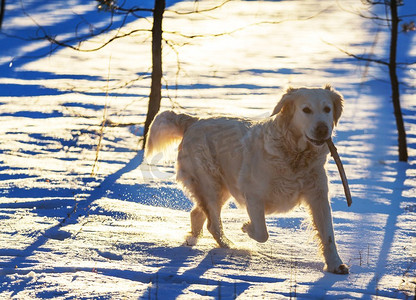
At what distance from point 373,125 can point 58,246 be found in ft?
34.5

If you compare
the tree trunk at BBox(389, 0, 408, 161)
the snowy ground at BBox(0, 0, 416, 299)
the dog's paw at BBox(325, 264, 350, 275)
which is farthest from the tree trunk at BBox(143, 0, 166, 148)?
the dog's paw at BBox(325, 264, 350, 275)

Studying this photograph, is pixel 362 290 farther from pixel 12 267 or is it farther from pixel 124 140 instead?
pixel 124 140

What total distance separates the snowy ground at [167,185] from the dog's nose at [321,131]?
1082mm

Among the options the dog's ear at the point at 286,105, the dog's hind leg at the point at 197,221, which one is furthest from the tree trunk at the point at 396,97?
the dog's ear at the point at 286,105

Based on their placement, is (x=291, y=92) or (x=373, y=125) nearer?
(x=291, y=92)

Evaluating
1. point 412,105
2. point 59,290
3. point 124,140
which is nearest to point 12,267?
point 59,290

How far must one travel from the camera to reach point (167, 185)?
368 inches

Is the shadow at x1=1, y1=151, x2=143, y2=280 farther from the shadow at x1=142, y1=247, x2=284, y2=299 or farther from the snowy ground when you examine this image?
the shadow at x1=142, y1=247, x2=284, y2=299

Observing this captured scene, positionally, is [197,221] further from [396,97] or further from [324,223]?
[396,97]

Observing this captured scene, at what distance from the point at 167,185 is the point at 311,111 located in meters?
4.18

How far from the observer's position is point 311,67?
18234 millimetres

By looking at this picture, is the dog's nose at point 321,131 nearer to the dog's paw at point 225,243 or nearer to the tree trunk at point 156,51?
the dog's paw at point 225,243

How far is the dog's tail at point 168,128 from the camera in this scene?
23.2ft

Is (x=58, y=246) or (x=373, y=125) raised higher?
(x=58, y=246)
